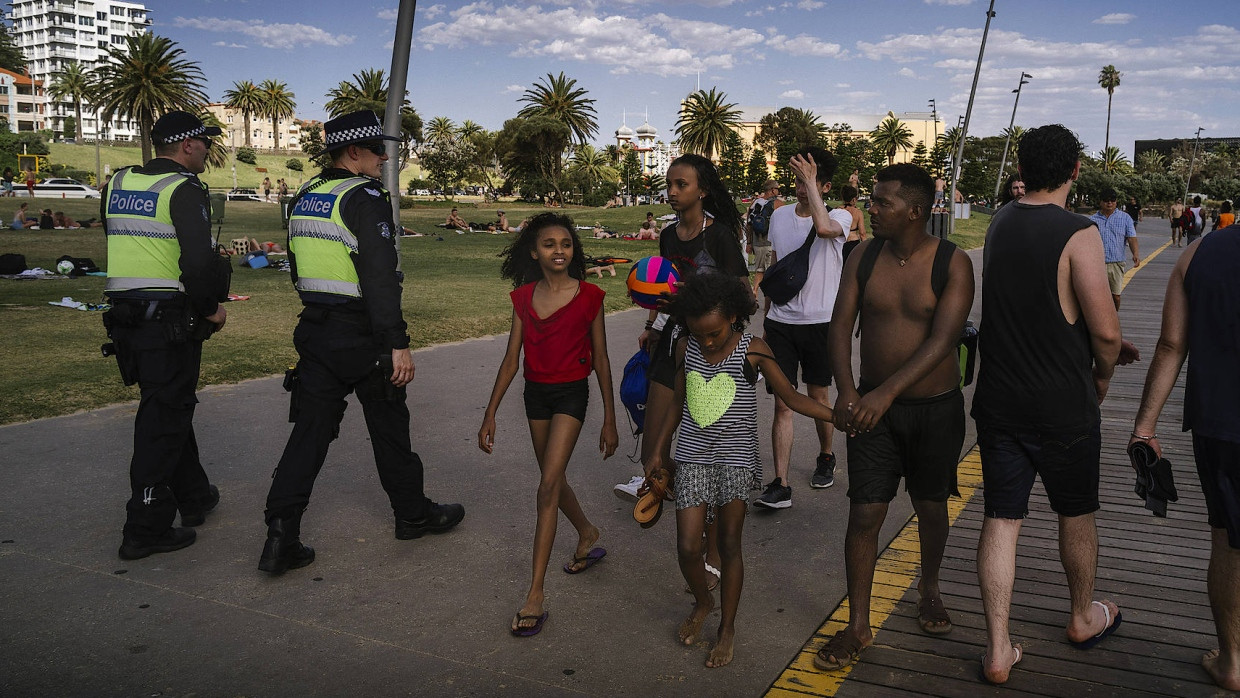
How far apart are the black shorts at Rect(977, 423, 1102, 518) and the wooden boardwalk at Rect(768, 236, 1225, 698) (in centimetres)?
57

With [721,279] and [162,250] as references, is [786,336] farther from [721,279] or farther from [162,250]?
[162,250]

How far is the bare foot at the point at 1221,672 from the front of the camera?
3.41 m

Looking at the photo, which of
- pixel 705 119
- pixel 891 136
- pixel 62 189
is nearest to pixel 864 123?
pixel 891 136

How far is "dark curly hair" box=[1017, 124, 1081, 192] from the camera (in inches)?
140

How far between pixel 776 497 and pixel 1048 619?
1732 millimetres

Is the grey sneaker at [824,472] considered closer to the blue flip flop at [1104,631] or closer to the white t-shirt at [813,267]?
the white t-shirt at [813,267]

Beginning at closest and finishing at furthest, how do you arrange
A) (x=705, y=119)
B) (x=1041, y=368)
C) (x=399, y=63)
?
(x=1041, y=368)
(x=399, y=63)
(x=705, y=119)

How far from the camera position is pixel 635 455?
6.78m

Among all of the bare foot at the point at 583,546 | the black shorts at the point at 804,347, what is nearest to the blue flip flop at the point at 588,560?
the bare foot at the point at 583,546

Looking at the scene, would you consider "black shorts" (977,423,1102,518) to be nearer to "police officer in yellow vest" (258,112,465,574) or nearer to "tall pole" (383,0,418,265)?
"police officer in yellow vest" (258,112,465,574)

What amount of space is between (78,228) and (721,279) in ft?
104

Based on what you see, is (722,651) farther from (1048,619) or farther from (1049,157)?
(1049,157)

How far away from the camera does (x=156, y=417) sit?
188 inches

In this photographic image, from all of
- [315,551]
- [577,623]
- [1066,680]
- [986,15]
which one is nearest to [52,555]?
[315,551]
